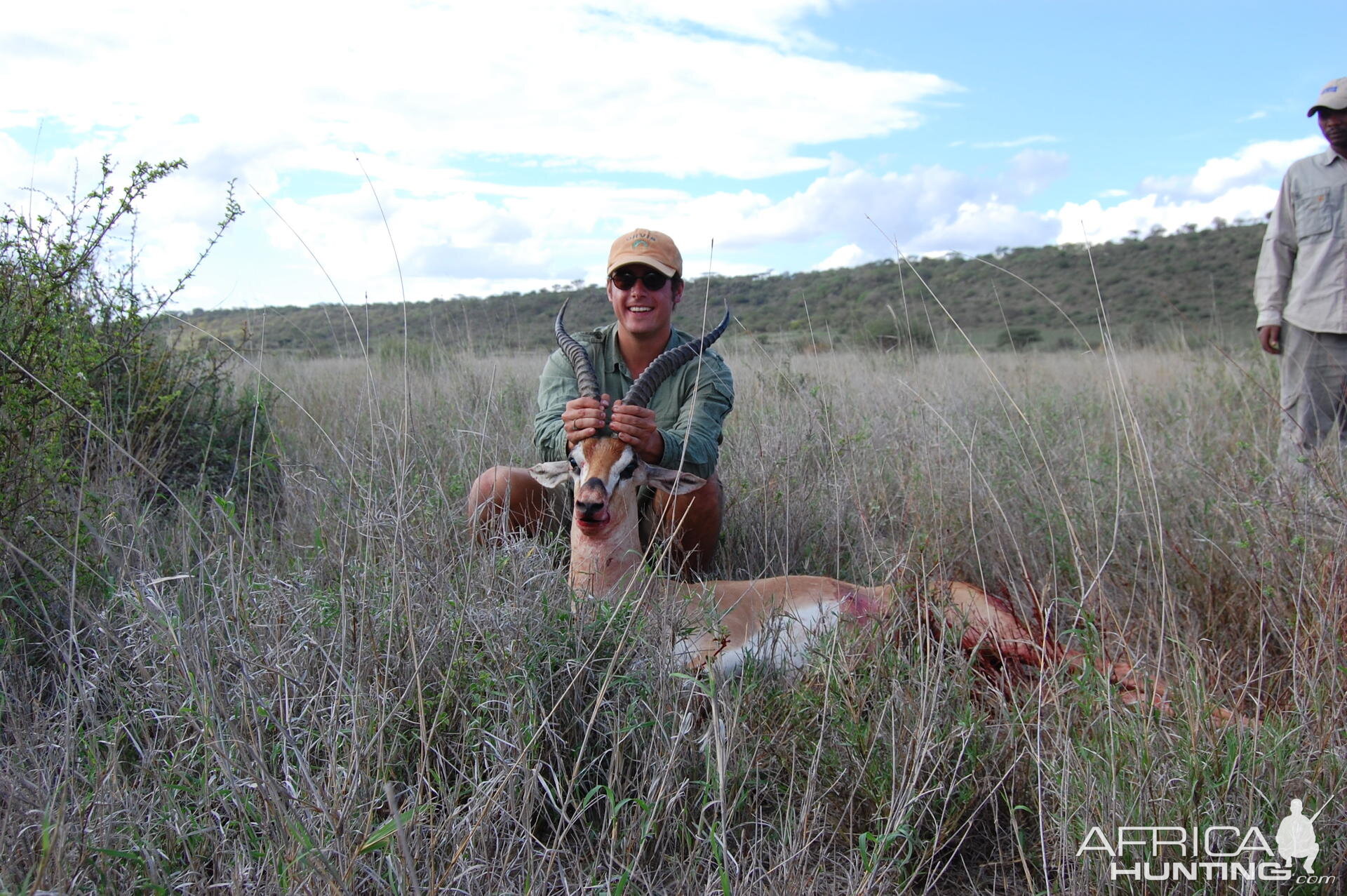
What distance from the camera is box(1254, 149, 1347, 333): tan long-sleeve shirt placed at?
4645 mm

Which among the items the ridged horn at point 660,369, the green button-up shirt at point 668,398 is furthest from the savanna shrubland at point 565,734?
the ridged horn at point 660,369

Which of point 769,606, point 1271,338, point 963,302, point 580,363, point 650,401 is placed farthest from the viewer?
point 963,302

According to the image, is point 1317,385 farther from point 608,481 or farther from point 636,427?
point 608,481

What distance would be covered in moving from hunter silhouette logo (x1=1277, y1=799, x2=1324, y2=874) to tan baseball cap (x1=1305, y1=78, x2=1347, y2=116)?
13.3ft

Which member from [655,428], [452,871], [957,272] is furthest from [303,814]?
[957,272]

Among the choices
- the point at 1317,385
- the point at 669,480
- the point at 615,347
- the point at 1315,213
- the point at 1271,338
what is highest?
the point at 1315,213

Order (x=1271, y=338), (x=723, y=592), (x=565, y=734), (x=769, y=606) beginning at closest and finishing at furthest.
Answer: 1. (x=565, y=734)
2. (x=769, y=606)
3. (x=723, y=592)
4. (x=1271, y=338)

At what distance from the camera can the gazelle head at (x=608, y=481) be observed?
3424mm

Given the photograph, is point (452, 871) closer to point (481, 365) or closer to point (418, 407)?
point (418, 407)

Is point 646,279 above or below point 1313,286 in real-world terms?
above

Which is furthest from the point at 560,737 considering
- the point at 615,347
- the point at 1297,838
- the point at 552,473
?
the point at 615,347

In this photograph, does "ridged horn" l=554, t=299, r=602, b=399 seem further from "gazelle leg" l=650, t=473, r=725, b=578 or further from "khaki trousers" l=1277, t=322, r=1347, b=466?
"khaki trousers" l=1277, t=322, r=1347, b=466

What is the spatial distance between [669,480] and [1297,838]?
2356 millimetres

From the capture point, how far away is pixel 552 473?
374 centimetres
